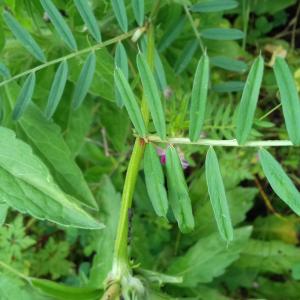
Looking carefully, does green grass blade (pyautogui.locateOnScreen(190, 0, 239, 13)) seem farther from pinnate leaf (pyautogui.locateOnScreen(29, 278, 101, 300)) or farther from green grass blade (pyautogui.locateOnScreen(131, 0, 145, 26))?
pinnate leaf (pyautogui.locateOnScreen(29, 278, 101, 300))

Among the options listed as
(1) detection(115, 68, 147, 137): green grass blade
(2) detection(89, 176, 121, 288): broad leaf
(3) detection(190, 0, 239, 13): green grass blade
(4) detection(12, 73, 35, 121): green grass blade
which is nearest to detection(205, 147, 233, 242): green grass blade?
(1) detection(115, 68, 147, 137): green grass blade

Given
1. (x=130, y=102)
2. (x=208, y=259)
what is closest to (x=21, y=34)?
(x=130, y=102)

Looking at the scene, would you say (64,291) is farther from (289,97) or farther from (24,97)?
(289,97)

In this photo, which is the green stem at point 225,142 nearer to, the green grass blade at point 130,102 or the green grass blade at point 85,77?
the green grass blade at point 130,102

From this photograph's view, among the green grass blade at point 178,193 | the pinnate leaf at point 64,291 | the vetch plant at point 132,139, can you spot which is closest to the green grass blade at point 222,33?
the vetch plant at point 132,139

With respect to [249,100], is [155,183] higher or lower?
lower
